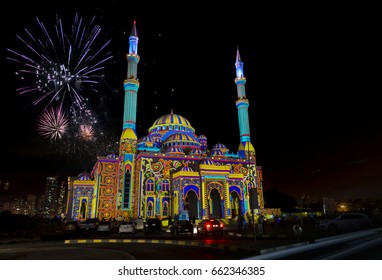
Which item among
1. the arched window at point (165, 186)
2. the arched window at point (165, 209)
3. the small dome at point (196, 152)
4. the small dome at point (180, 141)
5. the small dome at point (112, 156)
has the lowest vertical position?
the arched window at point (165, 209)

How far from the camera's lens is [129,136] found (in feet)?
142

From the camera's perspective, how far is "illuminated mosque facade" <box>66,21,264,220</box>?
40.2 metres

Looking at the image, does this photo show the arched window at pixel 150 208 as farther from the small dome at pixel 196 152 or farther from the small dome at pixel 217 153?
the small dome at pixel 217 153

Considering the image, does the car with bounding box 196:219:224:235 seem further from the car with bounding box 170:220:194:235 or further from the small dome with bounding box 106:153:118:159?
the small dome with bounding box 106:153:118:159

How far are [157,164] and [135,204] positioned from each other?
6.87 meters

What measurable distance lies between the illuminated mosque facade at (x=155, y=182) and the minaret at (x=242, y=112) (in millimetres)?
1639

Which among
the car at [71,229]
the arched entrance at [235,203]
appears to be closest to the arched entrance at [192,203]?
the arched entrance at [235,203]

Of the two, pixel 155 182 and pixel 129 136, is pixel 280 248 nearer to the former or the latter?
pixel 155 182

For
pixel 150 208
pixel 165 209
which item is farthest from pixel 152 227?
pixel 165 209

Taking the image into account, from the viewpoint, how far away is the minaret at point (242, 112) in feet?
166

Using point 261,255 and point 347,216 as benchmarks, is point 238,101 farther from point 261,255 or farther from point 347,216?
point 261,255

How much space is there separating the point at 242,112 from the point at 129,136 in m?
21.8

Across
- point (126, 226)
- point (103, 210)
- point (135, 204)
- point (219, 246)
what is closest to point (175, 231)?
point (126, 226)

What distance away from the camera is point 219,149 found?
1970 inches
